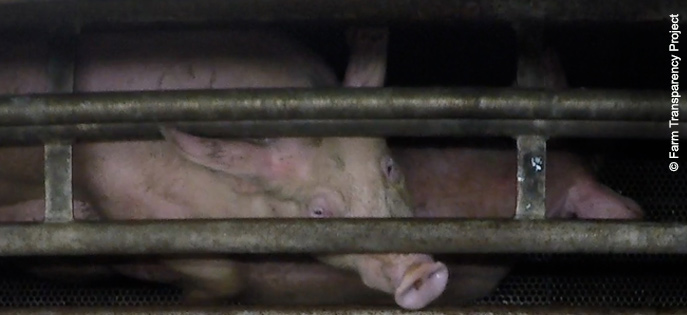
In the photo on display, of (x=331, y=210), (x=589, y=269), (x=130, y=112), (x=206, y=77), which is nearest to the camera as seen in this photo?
(x=130, y=112)

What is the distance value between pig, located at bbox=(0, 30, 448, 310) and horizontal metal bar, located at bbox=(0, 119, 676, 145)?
0.40 meters

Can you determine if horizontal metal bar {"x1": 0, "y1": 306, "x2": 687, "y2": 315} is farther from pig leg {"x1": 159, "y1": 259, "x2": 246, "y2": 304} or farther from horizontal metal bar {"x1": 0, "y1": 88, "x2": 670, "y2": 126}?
pig leg {"x1": 159, "y1": 259, "x2": 246, "y2": 304}

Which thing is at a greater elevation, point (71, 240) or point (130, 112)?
point (130, 112)

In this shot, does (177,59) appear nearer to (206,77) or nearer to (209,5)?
(206,77)

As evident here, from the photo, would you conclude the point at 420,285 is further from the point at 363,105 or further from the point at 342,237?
the point at 363,105

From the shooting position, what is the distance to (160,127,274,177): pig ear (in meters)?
1.73

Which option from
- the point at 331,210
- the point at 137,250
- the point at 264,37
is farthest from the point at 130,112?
the point at 264,37

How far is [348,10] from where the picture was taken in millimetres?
1305

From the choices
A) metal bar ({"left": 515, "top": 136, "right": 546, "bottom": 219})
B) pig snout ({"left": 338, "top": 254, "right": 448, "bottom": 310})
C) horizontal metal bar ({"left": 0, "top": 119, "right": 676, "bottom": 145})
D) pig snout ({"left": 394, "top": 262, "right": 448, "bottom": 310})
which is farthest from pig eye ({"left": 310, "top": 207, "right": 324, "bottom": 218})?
metal bar ({"left": 515, "top": 136, "right": 546, "bottom": 219})

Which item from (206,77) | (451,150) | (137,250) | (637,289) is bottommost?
(637,289)

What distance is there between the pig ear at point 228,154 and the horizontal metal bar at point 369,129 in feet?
0.59

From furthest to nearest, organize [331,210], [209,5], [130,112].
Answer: [331,210]
[130,112]
[209,5]

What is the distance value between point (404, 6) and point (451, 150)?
98 cm

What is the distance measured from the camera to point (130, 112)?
1.42 meters
